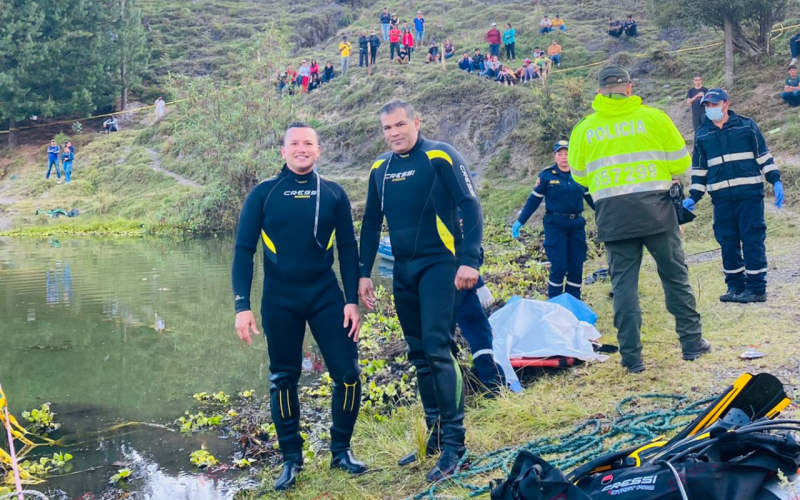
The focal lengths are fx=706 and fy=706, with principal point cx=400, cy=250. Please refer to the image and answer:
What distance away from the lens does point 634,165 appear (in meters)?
4.81

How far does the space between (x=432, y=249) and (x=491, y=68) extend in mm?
24260

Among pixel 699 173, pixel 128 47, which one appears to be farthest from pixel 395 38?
pixel 699 173

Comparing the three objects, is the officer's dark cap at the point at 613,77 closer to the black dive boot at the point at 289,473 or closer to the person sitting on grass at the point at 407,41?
the black dive boot at the point at 289,473

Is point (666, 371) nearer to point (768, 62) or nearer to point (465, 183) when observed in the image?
point (465, 183)

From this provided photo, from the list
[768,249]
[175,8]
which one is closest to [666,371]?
[768,249]

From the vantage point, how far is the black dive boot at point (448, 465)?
380cm

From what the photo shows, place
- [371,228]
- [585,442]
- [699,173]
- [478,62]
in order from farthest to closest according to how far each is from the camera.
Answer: [478,62]
[699,173]
[371,228]
[585,442]

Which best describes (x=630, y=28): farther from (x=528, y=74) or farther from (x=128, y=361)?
(x=128, y=361)

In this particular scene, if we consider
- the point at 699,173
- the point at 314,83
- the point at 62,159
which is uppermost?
the point at 314,83

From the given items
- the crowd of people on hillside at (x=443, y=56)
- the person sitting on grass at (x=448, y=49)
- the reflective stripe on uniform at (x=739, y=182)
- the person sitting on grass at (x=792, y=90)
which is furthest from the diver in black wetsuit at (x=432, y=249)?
the person sitting on grass at (x=448, y=49)

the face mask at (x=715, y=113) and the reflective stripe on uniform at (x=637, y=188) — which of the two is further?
the face mask at (x=715, y=113)

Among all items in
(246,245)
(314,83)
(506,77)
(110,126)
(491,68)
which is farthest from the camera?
(110,126)

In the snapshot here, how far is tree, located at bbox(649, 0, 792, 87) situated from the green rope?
1913 centimetres

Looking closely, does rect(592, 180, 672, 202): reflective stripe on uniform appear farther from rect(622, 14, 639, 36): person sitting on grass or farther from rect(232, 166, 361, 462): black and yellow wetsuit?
rect(622, 14, 639, 36): person sitting on grass
